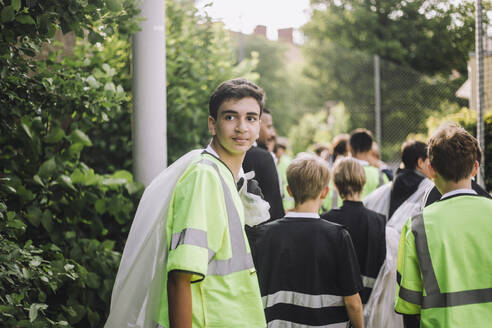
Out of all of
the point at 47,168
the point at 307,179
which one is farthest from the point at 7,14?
the point at 307,179

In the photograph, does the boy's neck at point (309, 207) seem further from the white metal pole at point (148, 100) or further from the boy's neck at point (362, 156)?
the boy's neck at point (362, 156)

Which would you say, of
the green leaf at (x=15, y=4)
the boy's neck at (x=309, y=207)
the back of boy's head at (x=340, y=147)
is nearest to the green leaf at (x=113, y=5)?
the green leaf at (x=15, y=4)

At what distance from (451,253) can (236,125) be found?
1.17 metres

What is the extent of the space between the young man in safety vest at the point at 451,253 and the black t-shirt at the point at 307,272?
0.48 meters

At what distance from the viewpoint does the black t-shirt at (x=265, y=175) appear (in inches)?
163

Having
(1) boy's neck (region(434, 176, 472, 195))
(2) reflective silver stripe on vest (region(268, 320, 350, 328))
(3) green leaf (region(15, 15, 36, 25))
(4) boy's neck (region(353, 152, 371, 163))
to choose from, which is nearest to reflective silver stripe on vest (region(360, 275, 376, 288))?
(2) reflective silver stripe on vest (region(268, 320, 350, 328))

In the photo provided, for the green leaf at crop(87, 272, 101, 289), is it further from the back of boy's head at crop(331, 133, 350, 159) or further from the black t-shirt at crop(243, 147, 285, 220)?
the back of boy's head at crop(331, 133, 350, 159)

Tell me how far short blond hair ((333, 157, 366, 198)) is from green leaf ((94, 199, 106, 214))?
176 centimetres

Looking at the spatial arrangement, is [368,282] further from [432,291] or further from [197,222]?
[197,222]

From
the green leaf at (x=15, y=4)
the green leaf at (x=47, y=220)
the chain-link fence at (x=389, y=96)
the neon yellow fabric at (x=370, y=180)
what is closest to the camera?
the green leaf at (x=15, y=4)

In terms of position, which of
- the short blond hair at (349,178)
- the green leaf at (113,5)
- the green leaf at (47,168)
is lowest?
the short blond hair at (349,178)

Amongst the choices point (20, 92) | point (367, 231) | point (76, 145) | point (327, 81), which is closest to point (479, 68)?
point (367, 231)

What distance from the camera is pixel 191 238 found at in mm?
1959

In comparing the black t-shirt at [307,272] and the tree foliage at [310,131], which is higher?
the tree foliage at [310,131]
